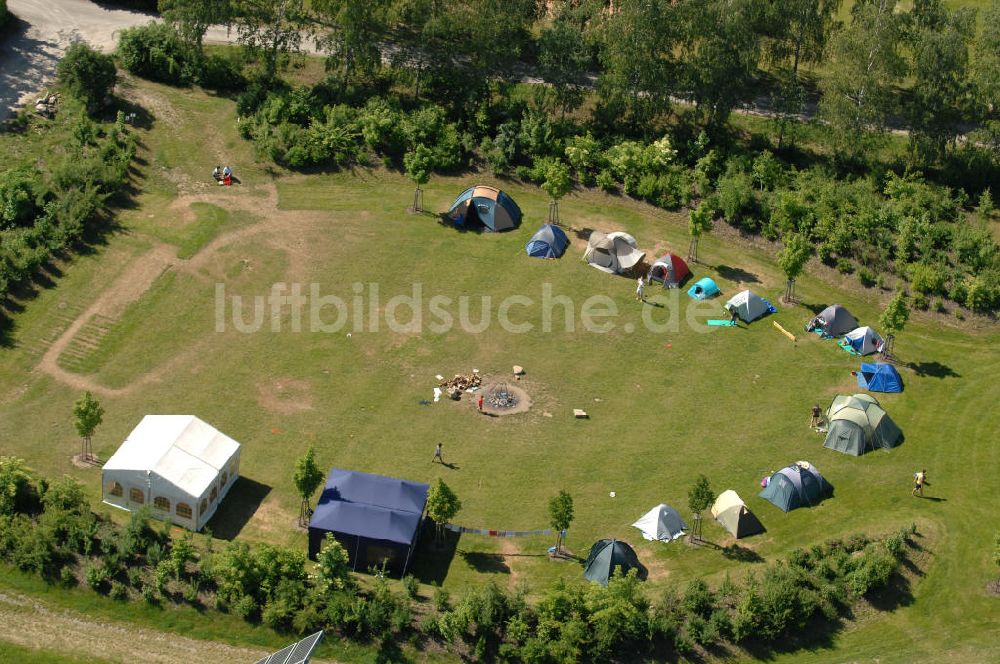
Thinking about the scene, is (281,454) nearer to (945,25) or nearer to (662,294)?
(662,294)

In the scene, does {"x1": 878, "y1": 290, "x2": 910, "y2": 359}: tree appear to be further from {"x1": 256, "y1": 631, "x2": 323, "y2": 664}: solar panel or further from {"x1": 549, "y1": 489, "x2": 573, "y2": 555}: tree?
{"x1": 256, "y1": 631, "x2": 323, "y2": 664}: solar panel

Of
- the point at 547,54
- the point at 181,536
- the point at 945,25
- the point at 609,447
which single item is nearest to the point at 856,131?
the point at 945,25

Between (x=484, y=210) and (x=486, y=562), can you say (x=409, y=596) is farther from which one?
(x=484, y=210)

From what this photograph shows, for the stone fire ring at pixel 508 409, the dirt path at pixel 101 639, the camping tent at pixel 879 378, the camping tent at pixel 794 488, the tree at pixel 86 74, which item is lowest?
the dirt path at pixel 101 639

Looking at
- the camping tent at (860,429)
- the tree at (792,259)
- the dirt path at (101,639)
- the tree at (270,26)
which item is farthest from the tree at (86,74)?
the camping tent at (860,429)

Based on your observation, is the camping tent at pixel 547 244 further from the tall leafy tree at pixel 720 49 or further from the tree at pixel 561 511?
the tree at pixel 561 511

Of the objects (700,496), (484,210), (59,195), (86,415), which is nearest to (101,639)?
(86,415)
